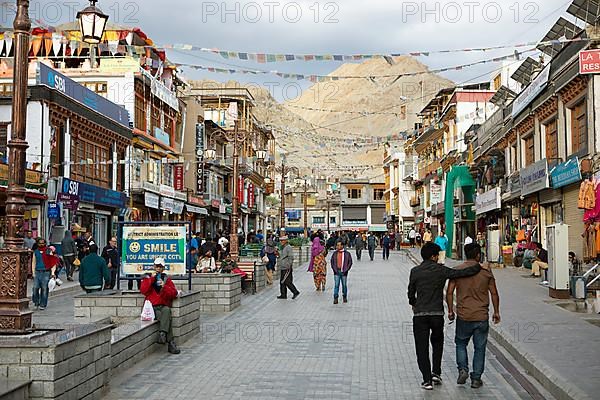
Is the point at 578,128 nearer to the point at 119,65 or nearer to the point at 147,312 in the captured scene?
the point at 147,312

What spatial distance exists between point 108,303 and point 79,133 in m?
22.3

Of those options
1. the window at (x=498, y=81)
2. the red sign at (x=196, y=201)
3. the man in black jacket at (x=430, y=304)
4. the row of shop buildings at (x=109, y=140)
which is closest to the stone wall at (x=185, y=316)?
the man in black jacket at (x=430, y=304)

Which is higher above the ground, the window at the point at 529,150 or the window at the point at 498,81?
the window at the point at 498,81

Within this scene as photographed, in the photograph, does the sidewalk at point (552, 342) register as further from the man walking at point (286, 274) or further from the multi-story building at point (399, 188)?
the multi-story building at point (399, 188)

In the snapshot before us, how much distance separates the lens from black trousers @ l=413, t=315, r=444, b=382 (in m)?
8.86

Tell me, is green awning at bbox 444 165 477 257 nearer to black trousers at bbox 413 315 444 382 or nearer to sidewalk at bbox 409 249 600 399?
sidewalk at bbox 409 249 600 399

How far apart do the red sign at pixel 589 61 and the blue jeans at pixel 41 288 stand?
1526 centimetres

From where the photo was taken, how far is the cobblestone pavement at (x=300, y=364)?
865 centimetres

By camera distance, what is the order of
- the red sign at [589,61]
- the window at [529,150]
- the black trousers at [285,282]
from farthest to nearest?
1. the window at [529,150]
2. the red sign at [589,61]
3. the black trousers at [285,282]

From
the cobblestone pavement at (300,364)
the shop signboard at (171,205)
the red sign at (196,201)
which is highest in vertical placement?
the red sign at (196,201)

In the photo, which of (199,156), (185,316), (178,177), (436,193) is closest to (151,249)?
(185,316)

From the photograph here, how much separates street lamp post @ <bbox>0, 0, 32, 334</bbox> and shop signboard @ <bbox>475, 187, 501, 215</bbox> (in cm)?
3129

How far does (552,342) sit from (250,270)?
38.1 feet

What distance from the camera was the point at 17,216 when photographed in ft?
24.5
